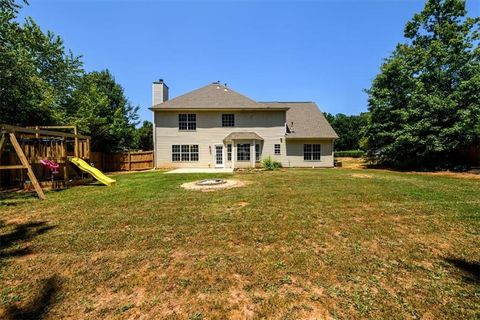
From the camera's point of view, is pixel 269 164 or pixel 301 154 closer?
pixel 269 164

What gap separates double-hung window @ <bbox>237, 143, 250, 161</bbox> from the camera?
65.7 ft

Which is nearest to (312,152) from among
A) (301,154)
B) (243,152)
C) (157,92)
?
(301,154)

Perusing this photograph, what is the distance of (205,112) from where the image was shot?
2052cm

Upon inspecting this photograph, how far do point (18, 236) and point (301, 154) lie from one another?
19.0 m

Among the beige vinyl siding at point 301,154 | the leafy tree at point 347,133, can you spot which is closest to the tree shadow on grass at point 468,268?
the beige vinyl siding at point 301,154

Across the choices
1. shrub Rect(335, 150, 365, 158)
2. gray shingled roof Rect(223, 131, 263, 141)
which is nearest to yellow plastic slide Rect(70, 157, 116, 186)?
gray shingled roof Rect(223, 131, 263, 141)

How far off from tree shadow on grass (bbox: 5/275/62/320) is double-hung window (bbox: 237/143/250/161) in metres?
17.0

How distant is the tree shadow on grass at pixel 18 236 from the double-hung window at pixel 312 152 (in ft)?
61.1

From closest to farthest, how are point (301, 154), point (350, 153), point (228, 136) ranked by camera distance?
point (228, 136) → point (301, 154) → point (350, 153)

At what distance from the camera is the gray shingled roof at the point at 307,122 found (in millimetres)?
20906

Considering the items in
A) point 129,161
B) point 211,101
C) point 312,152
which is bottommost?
point 129,161

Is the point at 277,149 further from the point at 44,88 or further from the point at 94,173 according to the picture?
the point at 44,88

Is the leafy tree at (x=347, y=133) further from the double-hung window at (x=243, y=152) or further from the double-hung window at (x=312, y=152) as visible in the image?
the double-hung window at (x=243, y=152)

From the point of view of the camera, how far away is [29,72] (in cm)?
1314
